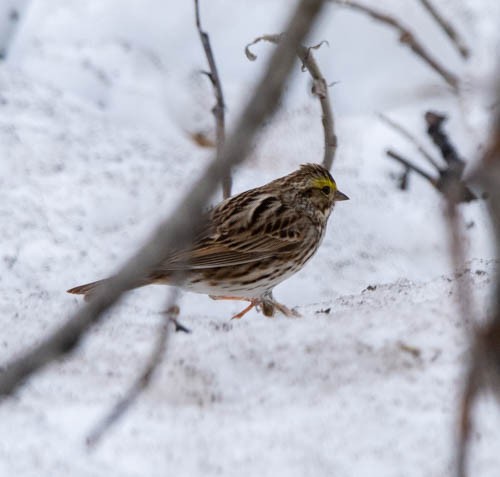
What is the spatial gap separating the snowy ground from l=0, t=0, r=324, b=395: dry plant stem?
18 centimetres

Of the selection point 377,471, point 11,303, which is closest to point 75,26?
point 11,303

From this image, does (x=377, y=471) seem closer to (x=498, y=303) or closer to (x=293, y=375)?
(x=293, y=375)

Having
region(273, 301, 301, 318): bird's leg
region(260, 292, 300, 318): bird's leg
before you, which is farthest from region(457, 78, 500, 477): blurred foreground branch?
region(260, 292, 300, 318): bird's leg

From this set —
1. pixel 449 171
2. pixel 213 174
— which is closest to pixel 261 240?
pixel 449 171

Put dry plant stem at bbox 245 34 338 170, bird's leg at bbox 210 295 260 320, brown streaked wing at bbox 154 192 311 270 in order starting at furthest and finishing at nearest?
dry plant stem at bbox 245 34 338 170 < bird's leg at bbox 210 295 260 320 < brown streaked wing at bbox 154 192 311 270

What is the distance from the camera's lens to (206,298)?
18.4ft

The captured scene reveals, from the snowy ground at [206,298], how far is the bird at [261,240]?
24cm

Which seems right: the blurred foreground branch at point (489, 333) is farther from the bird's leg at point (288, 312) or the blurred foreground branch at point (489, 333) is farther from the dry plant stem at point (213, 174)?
the bird's leg at point (288, 312)

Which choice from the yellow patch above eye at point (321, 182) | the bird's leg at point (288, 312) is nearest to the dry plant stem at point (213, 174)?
the bird's leg at point (288, 312)

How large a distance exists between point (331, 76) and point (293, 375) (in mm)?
4580

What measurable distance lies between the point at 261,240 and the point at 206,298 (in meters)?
0.52

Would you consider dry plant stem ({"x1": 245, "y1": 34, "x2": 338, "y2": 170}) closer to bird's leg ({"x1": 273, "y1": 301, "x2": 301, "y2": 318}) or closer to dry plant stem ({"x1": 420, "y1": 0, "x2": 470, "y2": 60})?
dry plant stem ({"x1": 420, "y1": 0, "x2": 470, "y2": 60})

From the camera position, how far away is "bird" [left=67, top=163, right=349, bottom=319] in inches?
202

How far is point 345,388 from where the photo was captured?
3396mm
